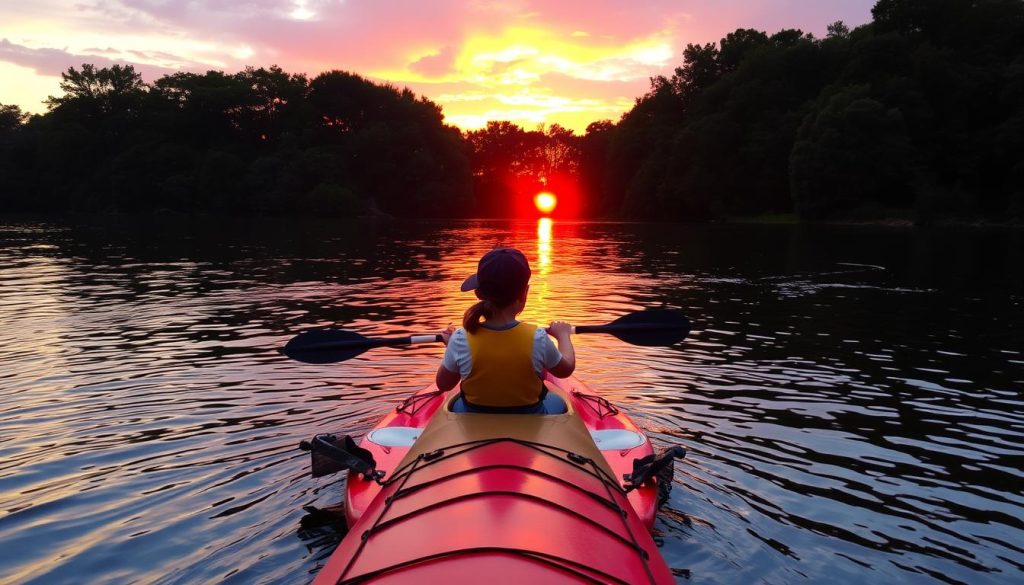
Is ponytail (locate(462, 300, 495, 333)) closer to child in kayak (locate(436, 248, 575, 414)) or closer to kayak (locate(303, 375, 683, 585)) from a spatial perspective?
child in kayak (locate(436, 248, 575, 414))

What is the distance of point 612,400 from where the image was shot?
26.6ft

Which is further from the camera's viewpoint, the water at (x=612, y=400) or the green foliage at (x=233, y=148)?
the green foliage at (x=233, y=148)

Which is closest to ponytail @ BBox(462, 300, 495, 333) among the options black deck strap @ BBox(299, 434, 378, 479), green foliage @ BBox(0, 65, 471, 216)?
black deck strap @ BBox(299, 434, 378, 479)

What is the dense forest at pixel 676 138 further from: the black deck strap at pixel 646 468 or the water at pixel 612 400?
the black deck strap at pixel 646 468

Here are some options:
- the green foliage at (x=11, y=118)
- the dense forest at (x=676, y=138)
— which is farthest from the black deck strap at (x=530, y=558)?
the green foliage at (x=11, y=118)

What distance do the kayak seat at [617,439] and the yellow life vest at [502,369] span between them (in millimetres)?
1340

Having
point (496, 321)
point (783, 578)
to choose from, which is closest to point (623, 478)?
point (783, 578)

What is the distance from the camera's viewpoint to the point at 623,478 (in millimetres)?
4656

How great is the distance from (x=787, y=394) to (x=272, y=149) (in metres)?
89.8

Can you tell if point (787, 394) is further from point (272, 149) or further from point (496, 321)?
point (272, 149)

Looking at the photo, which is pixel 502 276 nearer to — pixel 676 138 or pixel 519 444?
pixel 519 444

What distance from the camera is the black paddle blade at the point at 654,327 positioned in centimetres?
621

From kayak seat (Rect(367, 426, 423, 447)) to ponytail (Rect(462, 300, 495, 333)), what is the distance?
4.81ft

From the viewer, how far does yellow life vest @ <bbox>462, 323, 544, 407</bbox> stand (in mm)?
4082
